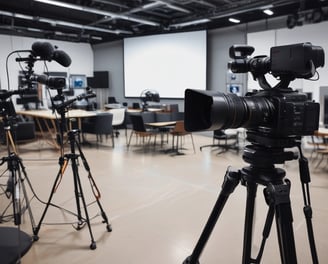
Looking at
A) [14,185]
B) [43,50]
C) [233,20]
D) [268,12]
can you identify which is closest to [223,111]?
[43,50]

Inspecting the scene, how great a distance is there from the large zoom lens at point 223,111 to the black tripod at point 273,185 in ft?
0.38

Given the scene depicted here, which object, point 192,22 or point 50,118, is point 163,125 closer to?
point 50,118

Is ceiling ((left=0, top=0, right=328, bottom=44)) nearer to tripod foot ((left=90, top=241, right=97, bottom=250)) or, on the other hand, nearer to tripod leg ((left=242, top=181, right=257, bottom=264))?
tripod foot ((left=90, top=241, right=97, bottom=250))

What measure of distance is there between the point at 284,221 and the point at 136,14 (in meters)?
7.46

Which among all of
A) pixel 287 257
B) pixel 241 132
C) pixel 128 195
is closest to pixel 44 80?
pixel 128 195

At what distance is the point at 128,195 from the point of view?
11.9 feet

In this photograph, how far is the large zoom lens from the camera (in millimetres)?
1089

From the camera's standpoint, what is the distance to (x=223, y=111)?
3.57 feet

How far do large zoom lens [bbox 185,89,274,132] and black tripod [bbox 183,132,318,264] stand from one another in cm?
11

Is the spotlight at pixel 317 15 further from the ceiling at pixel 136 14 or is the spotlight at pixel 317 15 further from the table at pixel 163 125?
the table at pixel 163 125

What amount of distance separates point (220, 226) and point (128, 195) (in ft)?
4.18

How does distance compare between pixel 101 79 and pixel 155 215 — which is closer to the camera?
pixel 155 215

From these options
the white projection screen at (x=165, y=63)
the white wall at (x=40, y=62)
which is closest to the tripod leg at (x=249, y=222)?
the white projection screen at (x=165, y=63)

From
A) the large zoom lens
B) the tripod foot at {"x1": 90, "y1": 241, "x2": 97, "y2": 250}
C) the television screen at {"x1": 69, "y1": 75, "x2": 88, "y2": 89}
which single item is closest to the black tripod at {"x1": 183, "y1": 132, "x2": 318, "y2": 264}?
the large zoom lens
